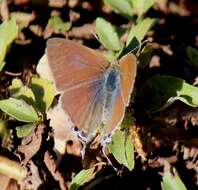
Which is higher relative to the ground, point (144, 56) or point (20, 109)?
point (144, 56)

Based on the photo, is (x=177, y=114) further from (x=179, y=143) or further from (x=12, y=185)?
(x=12, y=185)

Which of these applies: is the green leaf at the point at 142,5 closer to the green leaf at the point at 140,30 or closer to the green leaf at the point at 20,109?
the green leaf at the point at 140,30

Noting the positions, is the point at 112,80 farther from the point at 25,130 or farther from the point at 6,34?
the point at 6,34

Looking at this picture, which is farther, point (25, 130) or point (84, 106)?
point (25, 130)

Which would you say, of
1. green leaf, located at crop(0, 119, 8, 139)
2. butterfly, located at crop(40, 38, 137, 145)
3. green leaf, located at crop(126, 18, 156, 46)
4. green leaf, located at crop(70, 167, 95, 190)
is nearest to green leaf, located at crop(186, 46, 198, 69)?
green leaf, located at crop(126, 18, 156, 46)

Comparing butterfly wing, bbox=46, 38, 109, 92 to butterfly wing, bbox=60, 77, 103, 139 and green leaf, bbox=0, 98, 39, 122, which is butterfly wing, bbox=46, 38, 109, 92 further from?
green leaf, bbox=0, 98, 39, 122

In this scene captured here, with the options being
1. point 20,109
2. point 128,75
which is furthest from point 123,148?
point 20,109

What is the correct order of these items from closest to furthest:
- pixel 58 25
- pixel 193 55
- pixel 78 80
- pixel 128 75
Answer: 1. pixel 128 75
2. pixel 78 80
3. pixel 193 55
4. pixel 58 25
